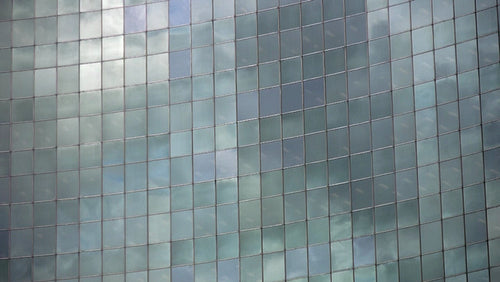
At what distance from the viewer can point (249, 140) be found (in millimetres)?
74688

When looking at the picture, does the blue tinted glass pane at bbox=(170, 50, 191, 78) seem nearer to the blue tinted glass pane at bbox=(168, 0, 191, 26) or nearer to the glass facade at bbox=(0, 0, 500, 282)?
the glass facade at bbox=(0, 0, 500, 282)

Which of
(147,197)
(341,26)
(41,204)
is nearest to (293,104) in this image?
(341,26)

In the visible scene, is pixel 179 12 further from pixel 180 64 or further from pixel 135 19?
pixel 180 64

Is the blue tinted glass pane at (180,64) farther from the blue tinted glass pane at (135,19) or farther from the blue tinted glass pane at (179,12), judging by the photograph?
the blue tinted glass pane at (135,19)

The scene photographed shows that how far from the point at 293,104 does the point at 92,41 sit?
13.5 m

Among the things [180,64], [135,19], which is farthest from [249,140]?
[135,19]

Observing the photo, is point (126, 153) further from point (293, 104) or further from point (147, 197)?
point (293, 104)

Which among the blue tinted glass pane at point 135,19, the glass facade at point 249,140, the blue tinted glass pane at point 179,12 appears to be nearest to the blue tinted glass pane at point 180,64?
the glass facade at point 249,140

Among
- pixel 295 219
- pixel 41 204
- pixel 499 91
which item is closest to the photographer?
pixel 499 91

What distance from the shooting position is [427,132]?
7006 cm

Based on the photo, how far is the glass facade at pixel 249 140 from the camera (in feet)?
227

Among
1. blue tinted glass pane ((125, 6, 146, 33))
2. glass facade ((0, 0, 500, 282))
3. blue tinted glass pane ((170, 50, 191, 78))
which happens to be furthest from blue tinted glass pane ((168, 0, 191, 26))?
blue tinted glass pane ((170, 50, 191, 78))

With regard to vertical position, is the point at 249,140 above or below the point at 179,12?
below

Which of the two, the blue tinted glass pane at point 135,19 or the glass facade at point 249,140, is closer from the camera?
the glass facade at point 249,140
